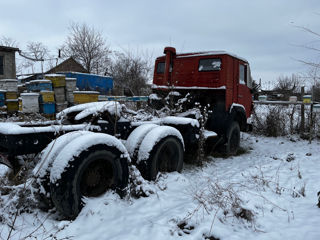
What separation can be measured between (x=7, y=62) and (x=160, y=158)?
888 inches

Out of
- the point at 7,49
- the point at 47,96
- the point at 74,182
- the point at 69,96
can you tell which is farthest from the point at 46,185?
the point at 7,49

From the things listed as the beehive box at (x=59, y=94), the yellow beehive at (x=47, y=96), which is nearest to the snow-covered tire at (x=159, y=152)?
the yellow beehive at (x=47, y=96)

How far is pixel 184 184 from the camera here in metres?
3.68

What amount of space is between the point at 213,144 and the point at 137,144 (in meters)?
3.24

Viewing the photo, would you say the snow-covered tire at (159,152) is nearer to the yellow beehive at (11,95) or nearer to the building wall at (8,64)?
the yellow beehive at (11,95)

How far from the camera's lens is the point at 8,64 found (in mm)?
21266

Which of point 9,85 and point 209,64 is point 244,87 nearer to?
point 209,64

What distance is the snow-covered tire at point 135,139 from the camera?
3.54 metres

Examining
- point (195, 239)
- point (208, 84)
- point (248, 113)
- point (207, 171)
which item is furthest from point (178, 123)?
point (248, 113)

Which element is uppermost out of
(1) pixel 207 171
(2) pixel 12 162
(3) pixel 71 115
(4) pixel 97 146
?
(3) pixel 71 115

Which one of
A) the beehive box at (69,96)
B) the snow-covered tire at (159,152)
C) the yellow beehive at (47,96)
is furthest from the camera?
the beehive box at (69,96)

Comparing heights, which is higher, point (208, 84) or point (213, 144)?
point (208, 84)

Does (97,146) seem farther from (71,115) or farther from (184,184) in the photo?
(184,184)

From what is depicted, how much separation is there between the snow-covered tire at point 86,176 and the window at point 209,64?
3.61 metres
